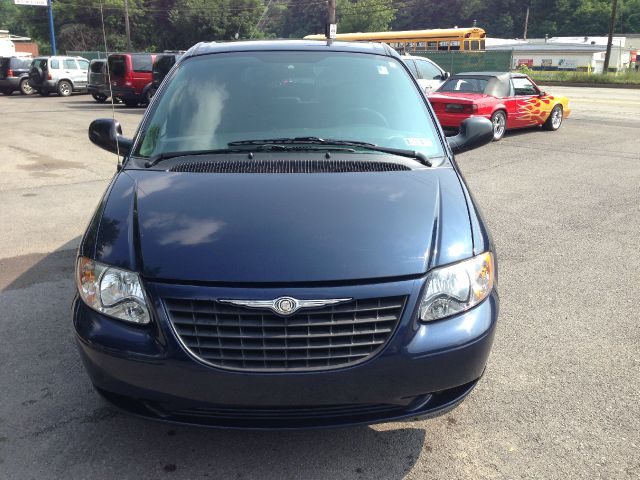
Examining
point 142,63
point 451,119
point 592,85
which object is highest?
point 142,63

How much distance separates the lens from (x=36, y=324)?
4.03 metres

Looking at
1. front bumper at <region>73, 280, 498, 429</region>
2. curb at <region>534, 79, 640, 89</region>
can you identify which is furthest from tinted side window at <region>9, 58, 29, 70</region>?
curb at <region>534, 79, 640, 89</region>

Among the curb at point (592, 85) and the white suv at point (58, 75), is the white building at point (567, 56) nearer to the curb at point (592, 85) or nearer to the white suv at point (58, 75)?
the curb at point (592, 85)

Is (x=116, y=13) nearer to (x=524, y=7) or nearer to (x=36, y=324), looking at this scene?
(x=524, y=7)

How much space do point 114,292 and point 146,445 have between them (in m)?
0.77

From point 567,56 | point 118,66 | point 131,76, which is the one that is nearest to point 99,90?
point 118,66

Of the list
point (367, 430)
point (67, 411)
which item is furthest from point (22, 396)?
point (367, 430)

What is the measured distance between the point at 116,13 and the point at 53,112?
5521 cm

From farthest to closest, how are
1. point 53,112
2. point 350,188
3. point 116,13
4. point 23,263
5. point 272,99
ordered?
point 116,13 < point 53,112 < point 23,263 < point 272,99 < point 350,188

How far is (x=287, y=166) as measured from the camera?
10.1 ft

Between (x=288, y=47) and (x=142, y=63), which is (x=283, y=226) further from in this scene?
(x=142, y=63)

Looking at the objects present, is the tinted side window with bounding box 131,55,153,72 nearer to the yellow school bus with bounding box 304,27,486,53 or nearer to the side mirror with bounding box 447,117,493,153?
the yellow school bus with bounding box 304,27,486,53

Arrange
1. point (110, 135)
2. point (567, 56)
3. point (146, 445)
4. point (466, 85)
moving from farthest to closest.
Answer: point (567, 56), point (466, 85), point (110, 135), point (146, 445)

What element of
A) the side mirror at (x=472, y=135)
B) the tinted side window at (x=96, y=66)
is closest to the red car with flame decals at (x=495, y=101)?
the side mirror at (x=472, y=135)
